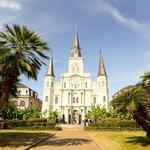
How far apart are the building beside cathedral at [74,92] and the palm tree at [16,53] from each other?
6097 cm

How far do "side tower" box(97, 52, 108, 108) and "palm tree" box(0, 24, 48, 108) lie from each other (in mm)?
61581

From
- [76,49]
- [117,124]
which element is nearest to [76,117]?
[76,49]

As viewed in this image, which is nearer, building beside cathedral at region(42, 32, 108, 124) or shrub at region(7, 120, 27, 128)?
shrub at region(7, 120, 27, 128)

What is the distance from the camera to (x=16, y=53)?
19453 mm

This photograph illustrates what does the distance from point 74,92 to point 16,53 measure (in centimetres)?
6406

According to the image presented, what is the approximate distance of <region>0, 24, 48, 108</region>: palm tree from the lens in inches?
747

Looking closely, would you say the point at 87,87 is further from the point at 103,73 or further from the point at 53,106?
the point at 53,106

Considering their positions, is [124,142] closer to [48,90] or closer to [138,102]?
[138,102]

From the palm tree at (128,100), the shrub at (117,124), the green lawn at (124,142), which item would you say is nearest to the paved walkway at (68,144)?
the green lawn at (124,142)

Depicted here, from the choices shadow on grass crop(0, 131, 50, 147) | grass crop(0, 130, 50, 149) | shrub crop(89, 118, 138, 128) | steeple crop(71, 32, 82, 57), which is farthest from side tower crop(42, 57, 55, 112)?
shadow on grass crop(0, 131, 50, 147)

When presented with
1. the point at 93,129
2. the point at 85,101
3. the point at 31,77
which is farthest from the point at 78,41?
the point at 31,77

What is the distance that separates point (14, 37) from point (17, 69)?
2740 mm

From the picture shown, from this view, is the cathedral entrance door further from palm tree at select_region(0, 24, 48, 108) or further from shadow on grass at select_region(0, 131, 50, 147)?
palm tree at select_region(0, 24, 48, 108)

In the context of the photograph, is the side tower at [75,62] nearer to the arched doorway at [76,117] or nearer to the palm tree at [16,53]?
the arched doorway at [76,117]
